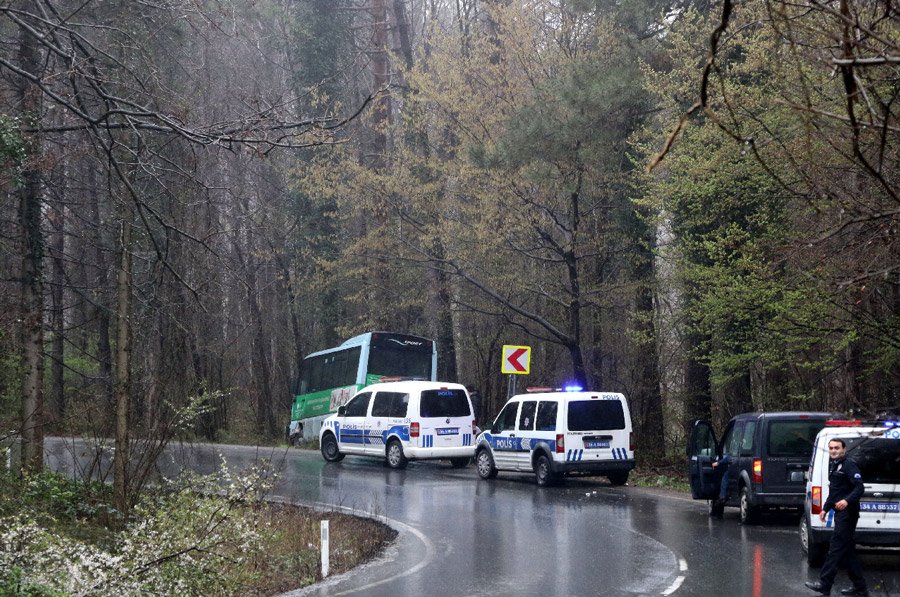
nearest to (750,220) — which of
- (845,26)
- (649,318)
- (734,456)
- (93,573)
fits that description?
(649,318)

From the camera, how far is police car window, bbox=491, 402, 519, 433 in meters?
23.8

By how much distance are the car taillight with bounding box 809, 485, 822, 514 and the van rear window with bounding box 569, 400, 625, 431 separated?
10001 millimetres

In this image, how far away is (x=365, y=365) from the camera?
110 ft

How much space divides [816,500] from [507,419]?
12097 mm

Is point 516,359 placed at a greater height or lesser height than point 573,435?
greater

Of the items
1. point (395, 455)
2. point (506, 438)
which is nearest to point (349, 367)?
point (395, 455)

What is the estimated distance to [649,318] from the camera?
2447cm

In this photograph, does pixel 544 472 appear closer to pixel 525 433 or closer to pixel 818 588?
pixel 525 433

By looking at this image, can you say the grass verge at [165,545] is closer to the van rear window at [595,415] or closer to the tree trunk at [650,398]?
the van rear window at [595,415]

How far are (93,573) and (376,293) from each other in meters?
30.5

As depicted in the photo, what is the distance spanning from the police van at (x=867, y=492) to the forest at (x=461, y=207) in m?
1.64

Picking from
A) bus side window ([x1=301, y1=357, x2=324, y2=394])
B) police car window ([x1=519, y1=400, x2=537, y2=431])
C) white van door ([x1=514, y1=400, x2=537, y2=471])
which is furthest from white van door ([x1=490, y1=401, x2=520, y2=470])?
bus side window ([x1=301, y1=357, x2=324, y2=394])

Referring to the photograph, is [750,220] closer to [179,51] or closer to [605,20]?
[605,20]

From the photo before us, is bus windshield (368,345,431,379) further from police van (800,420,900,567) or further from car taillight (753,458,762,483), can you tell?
police van (800,420,900,567)
